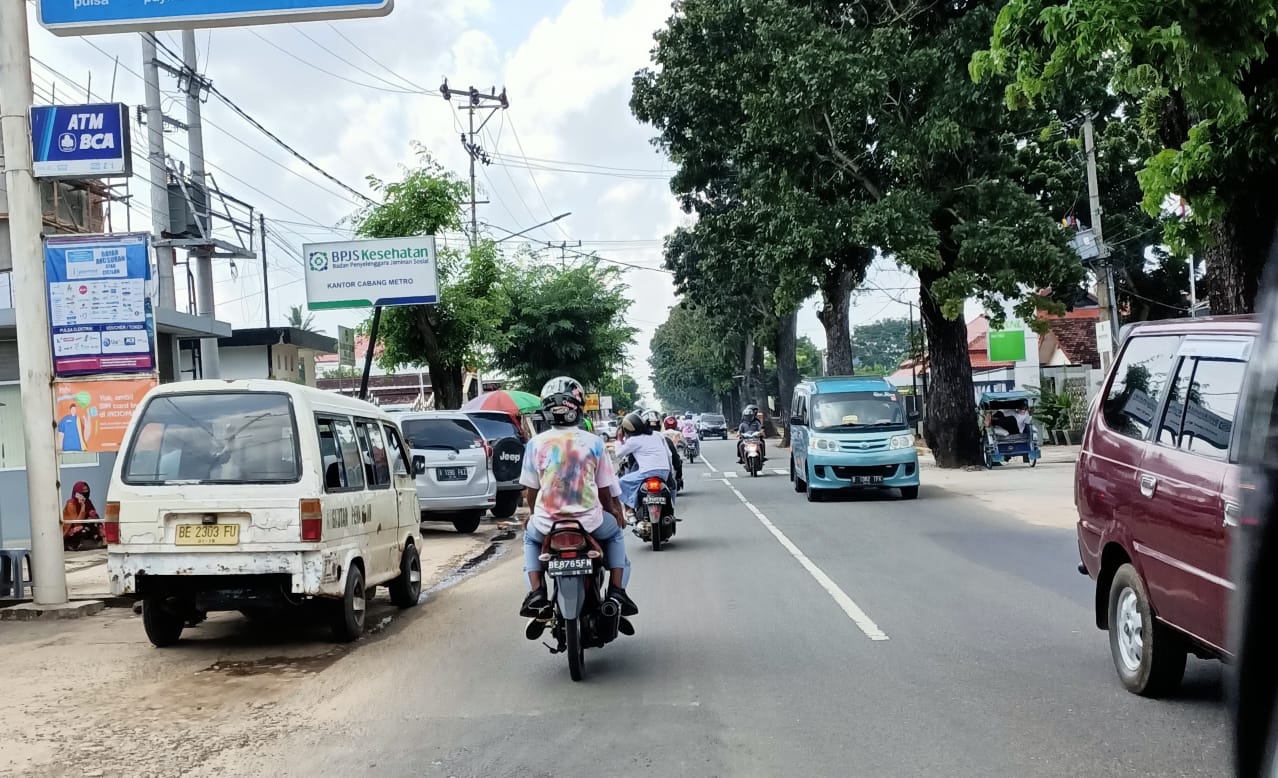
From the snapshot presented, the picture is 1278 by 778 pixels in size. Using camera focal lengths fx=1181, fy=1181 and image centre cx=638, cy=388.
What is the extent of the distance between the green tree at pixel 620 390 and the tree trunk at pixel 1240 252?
3462 centimetres

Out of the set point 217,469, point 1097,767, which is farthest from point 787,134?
point 1097,767

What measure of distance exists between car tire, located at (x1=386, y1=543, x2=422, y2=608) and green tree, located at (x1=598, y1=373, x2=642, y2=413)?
115 feet

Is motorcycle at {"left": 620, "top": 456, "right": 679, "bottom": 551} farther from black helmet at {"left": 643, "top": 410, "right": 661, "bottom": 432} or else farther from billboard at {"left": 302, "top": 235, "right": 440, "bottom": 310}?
billboard at {"left": 302, "top": 235, "right": 440, "bottom": 310}

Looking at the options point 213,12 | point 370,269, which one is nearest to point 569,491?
point 213,12

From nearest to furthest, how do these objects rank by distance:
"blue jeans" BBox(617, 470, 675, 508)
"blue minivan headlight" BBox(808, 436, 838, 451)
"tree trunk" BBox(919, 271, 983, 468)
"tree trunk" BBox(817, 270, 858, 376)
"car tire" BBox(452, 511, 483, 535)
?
1. "blue jeans" BBox(617, 470, 675, 508)
2. "car tire" BBox(452, 511, 483, 535)
3. "blue minivan headlight" BBox(808, 436, 838, 451)
4. "tree trunk" BBox(919, 271, 983, 468)
5. "tree trunk" BBox(817, 270, 858, 376)

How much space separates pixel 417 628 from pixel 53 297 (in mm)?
4973

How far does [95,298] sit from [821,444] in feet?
41.0

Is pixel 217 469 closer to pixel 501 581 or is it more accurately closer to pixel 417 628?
pixel 417 628

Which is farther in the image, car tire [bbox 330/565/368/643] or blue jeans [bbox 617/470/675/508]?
blue jeans [bbox 617/470/675/508]

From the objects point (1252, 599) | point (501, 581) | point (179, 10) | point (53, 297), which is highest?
point (179, 10)

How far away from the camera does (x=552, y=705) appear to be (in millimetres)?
6555

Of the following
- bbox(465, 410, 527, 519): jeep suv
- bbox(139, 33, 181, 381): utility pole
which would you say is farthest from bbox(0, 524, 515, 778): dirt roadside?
bbox(139, 33, 181, 381): utility pole

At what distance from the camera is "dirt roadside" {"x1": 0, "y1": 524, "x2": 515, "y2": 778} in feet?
19.5

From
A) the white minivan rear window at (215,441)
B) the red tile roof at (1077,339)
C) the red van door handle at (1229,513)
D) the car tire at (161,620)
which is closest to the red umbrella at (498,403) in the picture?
the car tire at (161,620)
